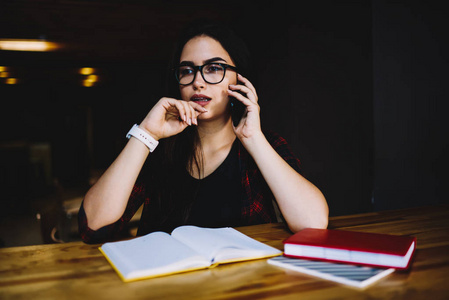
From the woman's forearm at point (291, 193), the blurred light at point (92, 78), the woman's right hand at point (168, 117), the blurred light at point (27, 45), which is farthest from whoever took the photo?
the blurred light at point (92, 78)

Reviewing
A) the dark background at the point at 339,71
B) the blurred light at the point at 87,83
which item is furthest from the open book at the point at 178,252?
the blurred light at the point at 87,83

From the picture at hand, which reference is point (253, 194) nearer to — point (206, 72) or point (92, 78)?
point (206, 72)

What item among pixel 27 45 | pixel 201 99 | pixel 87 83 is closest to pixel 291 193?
pixel 201 99

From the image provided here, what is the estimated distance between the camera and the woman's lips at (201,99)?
1.42m

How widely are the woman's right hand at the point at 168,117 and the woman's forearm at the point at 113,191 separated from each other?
0.36ft

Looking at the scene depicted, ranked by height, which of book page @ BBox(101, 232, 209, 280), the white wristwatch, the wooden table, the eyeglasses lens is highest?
the eyeglasses lens

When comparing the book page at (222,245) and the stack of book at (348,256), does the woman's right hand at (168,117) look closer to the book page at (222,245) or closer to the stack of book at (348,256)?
the book page at (222,245)

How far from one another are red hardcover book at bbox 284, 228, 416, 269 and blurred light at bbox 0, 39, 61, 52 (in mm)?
5659

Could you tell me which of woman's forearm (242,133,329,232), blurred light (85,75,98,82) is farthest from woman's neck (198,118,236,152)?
blurred light (85,75,98,82)

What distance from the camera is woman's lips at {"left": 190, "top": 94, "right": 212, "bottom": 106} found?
1.42m

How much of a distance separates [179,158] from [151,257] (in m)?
0.86

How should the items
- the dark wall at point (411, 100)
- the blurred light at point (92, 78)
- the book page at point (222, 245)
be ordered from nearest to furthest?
the book page at point (222, 245) < the dark wall at point (411, 100) < the blurred light at point (92, 78)

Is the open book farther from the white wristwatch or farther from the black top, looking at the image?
the black top

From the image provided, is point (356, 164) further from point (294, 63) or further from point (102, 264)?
point (102, 264)
